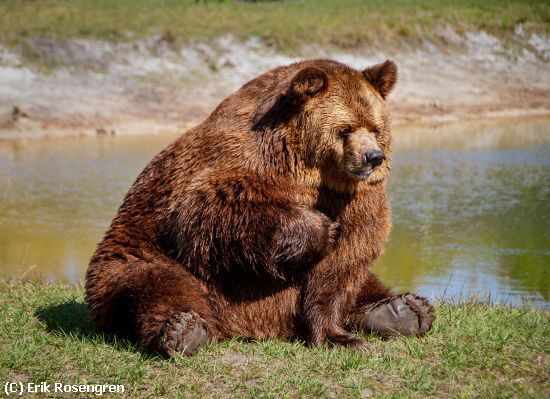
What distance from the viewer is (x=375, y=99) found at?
5359 mm

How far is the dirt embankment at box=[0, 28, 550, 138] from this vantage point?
1938 centimetres

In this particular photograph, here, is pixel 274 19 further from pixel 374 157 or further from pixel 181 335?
pixel 181 335

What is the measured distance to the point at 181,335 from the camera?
4.96 meters

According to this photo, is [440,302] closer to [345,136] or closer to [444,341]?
[444,341]

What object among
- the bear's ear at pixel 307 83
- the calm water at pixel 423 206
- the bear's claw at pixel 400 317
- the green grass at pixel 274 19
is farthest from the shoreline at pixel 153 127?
the bear's ear at pixel 307 83

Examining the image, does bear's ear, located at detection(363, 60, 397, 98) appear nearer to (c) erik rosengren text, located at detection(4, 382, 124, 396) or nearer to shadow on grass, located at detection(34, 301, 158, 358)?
shadow on grass, located at detection(34, 301, 158, 358)

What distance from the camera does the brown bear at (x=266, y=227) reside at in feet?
16.7

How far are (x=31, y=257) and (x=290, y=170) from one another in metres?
6.33

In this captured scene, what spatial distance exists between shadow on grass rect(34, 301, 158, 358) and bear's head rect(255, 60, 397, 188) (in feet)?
5.01

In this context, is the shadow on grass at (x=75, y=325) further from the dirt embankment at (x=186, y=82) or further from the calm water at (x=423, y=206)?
the dirt embankment at (x=186, y=82)

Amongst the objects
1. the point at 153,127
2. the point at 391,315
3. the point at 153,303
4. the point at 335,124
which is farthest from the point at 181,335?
the point at 153,127

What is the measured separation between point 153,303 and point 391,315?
1532mm

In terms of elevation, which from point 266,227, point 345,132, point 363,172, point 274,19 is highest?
point 274,19

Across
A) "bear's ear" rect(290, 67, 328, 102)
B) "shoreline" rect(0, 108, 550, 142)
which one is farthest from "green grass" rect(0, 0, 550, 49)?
"bear's ear" rect(290, 67, 328, 102)
